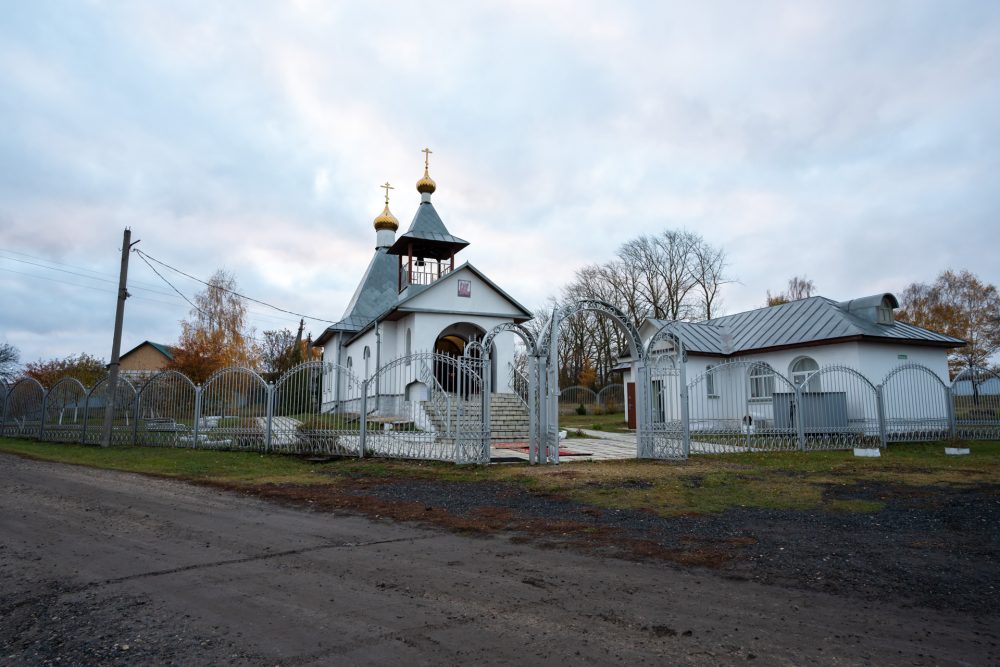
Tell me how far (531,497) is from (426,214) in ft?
66.2

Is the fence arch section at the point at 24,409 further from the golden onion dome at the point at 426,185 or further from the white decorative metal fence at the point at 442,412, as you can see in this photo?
the golden onion dome at the point at 426,185

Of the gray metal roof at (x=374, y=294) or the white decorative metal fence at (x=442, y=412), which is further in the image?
the gray metal roof at (x=374, y=294)

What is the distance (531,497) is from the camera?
27.9 feet

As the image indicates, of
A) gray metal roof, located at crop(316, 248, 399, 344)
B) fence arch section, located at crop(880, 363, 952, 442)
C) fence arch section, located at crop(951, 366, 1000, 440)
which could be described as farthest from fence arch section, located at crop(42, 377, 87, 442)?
fence arch section, located at crop(951, 366, 1000, 440)

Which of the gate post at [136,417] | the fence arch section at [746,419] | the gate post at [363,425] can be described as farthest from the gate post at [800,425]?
the gate post at [136,417]

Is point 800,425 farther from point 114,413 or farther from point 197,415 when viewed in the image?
point 114,413

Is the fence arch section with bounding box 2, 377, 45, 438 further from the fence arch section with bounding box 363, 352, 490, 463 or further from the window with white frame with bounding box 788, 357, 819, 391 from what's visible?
the window with white frame with bounding box 788, 357, 819, 391

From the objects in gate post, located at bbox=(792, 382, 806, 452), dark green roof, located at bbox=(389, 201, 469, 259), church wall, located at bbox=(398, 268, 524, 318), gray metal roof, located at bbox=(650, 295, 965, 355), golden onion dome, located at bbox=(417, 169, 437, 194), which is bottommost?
gate post, located at bbox=(792, 382, 806, 452)

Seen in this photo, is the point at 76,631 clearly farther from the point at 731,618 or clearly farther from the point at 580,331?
the point at 580,331

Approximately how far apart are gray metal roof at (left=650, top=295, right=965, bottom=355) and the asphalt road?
15.1 metres

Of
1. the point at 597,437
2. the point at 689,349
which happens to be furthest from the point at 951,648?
the point at 689,349

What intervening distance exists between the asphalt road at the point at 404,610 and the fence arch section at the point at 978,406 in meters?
17.5

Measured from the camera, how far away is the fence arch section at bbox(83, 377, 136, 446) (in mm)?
16219

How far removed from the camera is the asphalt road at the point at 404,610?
3.29 metres
